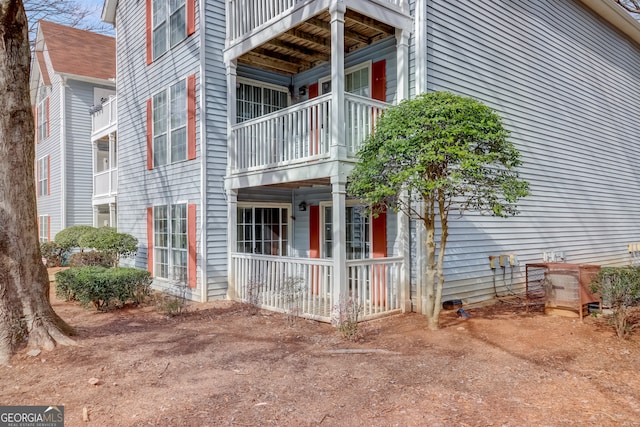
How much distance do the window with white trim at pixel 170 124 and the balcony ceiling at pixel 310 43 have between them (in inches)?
70.3

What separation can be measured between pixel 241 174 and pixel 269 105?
2.46m

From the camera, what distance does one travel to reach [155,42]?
1174 centimetres

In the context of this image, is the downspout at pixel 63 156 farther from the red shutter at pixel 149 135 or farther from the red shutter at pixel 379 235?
the red shutter at pixel 379 235

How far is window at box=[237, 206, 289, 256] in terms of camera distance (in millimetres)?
10344

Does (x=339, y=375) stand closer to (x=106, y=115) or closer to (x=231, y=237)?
(x=231, y=237)

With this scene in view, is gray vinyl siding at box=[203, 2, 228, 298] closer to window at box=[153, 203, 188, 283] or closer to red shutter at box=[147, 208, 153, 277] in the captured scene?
window at box=[153, 203, 188, 283]

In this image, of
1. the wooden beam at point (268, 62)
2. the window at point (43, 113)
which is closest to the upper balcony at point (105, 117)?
the window at point (43, 113)

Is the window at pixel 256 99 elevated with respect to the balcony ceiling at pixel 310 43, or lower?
lower

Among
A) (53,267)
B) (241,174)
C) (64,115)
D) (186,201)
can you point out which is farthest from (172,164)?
(64,115)

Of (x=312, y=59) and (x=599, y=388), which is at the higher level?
(x=312, y=59)

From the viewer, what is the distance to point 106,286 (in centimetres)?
838

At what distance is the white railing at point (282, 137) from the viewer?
7.47 metres

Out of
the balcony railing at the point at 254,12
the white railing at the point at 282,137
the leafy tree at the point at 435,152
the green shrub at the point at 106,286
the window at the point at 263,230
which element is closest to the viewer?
the leafy tree at the point at 435,152

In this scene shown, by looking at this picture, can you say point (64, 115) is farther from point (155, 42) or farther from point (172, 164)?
point (172, 164)
